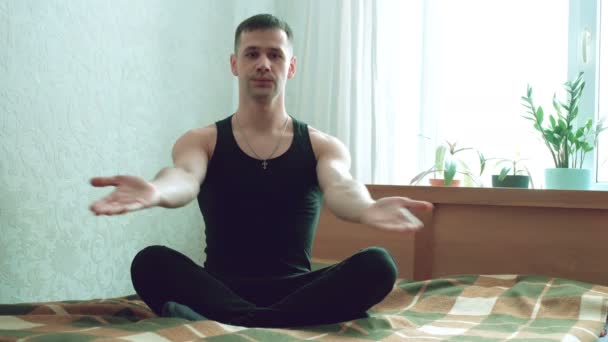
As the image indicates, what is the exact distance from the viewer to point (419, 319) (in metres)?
1.58

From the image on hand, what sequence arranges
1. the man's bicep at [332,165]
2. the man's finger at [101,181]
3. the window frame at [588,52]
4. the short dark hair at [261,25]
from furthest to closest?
the window frame at [588,52] → the short dark hair at [261,25] → the man's bicep at [332,165] → the man's finger at [101,181]

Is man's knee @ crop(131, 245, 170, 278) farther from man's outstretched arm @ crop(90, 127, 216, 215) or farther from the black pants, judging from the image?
man's outstretched arm @ crop(90, 127, 216, 215)

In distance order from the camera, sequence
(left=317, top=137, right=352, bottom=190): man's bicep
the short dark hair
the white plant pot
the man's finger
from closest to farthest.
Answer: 1. the man's finger
2. (left=317, top=137, right=352, bottom=190): man's bicep
3. the short dark hair
4. the white plant pot

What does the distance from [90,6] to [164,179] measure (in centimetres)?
88

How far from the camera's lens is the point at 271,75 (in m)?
1.63

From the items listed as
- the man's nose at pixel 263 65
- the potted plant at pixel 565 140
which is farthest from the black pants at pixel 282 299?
the potted plant at pixel 565 140

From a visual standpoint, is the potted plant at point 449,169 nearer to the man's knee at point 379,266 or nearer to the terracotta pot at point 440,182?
the terracotta pot at point 440,182

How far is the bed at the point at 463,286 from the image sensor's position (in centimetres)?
125

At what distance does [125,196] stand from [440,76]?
1.65 metres

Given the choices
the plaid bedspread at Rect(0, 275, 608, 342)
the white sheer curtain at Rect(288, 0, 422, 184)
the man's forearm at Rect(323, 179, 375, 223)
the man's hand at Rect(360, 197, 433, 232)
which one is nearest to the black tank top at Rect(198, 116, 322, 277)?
the man's forearm at Rect(323, 179, 375, 223)

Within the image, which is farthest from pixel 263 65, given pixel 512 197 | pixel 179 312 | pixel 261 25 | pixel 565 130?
pixel 565 130

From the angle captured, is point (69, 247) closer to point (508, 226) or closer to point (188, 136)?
point (188, 136)

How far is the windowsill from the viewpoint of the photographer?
6.57 ft

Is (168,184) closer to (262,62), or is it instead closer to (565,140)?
(262,62)
